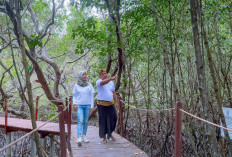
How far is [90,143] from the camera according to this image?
5078 millimetres

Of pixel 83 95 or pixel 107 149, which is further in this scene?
pixel 83 95

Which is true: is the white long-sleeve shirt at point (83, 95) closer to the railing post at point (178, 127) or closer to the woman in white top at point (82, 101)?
the woman in white top at point (82, 101)

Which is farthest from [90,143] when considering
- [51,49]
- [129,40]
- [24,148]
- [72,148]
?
[51,49]

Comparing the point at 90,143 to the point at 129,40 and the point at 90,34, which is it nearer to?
the point at 90,34

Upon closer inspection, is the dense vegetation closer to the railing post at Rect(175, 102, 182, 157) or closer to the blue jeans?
the blue jeans

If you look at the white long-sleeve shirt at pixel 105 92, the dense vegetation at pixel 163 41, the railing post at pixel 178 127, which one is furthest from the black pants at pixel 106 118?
the railing post at pixel 178 127

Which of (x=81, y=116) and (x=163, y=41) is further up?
(x=163, y=41)

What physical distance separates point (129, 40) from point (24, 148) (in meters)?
5.52

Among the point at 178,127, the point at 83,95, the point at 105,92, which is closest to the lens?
the point at 178,127

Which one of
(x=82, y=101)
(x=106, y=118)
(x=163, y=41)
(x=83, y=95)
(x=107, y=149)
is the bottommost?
(x=107, y=149)

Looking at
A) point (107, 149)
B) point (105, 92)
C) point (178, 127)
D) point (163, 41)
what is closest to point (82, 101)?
point (105, 92)

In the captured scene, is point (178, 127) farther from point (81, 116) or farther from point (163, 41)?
point (81, 116)

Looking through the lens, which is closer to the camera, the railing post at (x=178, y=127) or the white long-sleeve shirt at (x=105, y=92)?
the railing post at (x=178, y=127)

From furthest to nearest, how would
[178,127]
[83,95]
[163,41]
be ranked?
[83,95] < [163,41] < [178,127]
